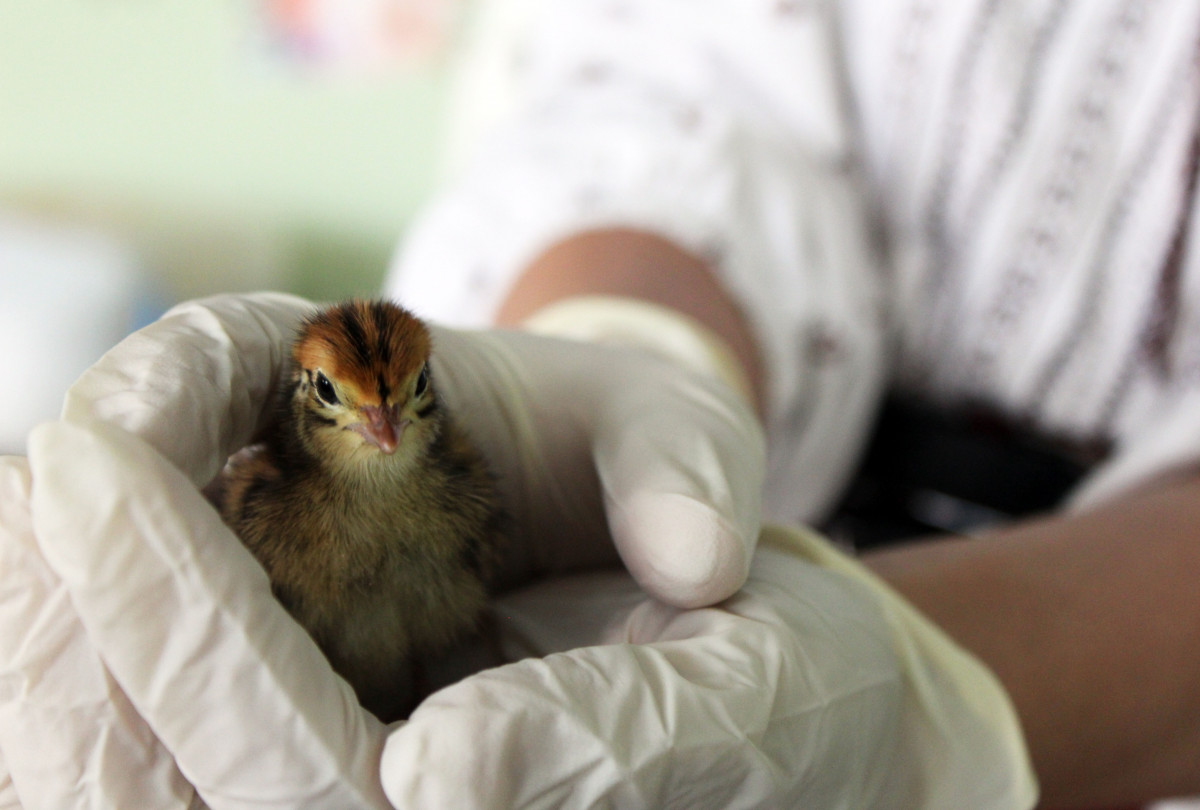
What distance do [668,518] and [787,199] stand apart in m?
0.75

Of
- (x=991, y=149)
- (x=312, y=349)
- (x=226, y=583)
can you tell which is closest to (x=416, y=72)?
(x=991, y=149)

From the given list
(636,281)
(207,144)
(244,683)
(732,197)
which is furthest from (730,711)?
(207,144)

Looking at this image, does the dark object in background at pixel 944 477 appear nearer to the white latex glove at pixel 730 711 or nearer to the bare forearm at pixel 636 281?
the bare forearm at pixel 636 281

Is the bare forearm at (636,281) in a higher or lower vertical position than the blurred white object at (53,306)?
higher

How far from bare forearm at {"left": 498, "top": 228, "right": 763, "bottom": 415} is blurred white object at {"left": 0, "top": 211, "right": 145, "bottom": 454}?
1143mm

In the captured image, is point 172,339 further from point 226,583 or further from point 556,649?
point 556,649

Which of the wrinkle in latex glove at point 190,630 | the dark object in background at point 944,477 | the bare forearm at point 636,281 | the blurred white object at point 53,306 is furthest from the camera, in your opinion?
the blurred white object at point 53,306

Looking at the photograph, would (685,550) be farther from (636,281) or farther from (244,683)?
(636,281)

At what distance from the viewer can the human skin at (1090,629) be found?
0.85 metres

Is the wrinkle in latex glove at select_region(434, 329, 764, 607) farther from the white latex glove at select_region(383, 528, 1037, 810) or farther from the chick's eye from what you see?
the chick's eye

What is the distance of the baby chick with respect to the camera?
64 cm

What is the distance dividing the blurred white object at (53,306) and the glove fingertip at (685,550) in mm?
1575

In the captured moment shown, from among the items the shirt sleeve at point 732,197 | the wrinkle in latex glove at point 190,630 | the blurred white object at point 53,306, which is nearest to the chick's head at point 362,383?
the wrinkle in latex glove at point 190,630


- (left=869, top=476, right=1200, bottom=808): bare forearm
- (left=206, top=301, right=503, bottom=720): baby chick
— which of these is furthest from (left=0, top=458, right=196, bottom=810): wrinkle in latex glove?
(left=869, top=476, right=1200, bottom=808): bare forearm
